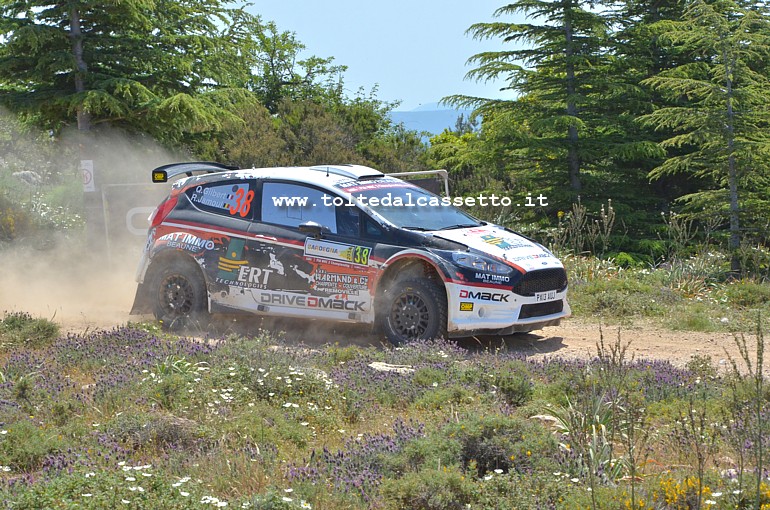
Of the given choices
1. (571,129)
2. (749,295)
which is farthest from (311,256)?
(571,129)

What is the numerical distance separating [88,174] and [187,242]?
7.05 m

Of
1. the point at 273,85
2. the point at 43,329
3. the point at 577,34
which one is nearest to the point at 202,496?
the point at 43,329

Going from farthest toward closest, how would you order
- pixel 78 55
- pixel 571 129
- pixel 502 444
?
pixel 571 129 → pixel 78 55 → pixel 502 444

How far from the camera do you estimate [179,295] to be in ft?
36.2

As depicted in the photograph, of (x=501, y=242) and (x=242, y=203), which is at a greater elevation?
(x=242, y=203)

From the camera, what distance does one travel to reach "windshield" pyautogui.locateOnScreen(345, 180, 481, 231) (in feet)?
33.0

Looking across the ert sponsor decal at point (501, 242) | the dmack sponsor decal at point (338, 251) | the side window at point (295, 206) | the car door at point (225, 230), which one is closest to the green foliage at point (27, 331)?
the car door at point (225, 230)

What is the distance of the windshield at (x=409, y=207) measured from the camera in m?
10.1

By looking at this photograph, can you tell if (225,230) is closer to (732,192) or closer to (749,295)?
(749,295)

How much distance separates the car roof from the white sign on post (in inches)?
261

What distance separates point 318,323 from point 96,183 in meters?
7.99

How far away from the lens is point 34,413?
6926 mm

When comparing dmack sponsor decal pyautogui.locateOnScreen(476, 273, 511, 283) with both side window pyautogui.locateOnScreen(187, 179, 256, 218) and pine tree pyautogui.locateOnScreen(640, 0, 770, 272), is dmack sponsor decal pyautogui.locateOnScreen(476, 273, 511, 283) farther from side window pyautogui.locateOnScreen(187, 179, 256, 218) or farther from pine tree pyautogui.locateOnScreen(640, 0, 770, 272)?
pine tree pyautogui.locateOnScreen(640, 0, 770, 272)

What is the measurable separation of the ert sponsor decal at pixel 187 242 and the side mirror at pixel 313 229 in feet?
4.42
